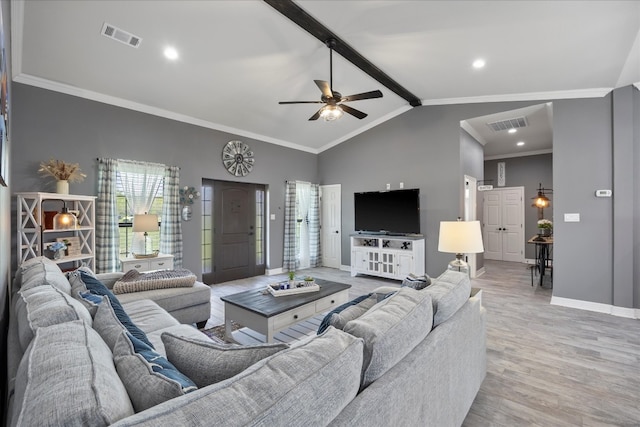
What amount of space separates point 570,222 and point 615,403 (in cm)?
283

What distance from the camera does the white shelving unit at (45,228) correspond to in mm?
3301

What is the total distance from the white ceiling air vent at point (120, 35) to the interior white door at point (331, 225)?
15.5ft

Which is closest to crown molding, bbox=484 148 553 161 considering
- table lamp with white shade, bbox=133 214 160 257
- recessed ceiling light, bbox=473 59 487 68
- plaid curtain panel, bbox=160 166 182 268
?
recessed ceiling light, bbox=473 59 487 68

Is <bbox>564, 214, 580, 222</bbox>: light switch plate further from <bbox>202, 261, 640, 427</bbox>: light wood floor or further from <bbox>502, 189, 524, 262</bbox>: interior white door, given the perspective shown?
<bbox>502, 189, 524, 262</bbox>: interior white door

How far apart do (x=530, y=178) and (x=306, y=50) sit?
272 inches

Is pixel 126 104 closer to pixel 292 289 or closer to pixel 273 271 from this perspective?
pixel 292 289

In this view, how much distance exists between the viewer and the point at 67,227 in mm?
3533

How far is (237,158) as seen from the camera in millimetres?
5785

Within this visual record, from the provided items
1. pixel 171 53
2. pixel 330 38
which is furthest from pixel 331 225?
pixel 171 53

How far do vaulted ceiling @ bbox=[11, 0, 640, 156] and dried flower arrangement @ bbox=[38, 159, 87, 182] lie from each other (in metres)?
1.03

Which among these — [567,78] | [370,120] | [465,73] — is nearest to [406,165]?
[370,120]

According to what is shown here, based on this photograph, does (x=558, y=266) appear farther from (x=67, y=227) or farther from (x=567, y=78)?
(x=67, y=227)

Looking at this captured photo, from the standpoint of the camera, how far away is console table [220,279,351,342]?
261 cm

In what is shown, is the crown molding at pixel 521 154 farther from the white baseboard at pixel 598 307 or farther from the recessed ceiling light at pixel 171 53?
the recessed ceiling light at pixel 171 53
